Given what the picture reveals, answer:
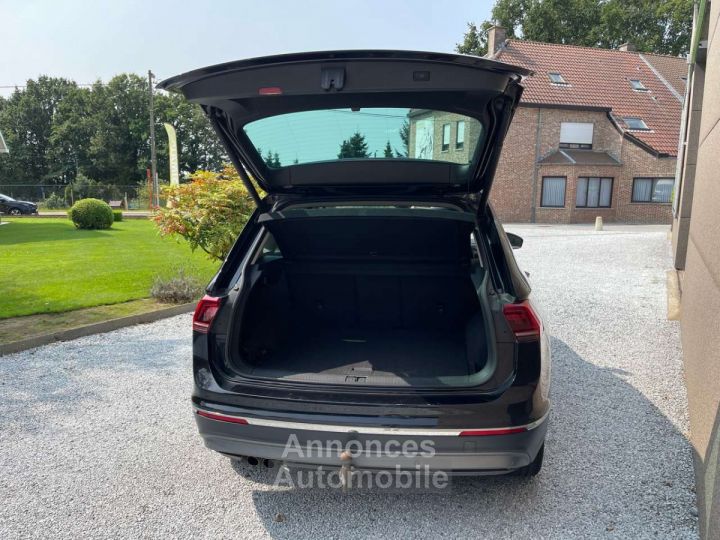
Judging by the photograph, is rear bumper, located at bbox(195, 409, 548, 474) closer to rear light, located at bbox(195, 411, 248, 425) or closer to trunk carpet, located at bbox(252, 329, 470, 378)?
rear light, located at bbox(195, 411, 248, 425)

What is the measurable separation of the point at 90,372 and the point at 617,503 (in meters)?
3.96

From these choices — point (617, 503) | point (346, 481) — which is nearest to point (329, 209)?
point (346, 481)

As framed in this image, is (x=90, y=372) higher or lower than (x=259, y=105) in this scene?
lower

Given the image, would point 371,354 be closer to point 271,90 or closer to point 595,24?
point 271,90

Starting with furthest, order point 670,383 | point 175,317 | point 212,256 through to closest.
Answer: point 212,256
point 175,317
point 670,383

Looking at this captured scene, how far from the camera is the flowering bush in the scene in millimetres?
6750

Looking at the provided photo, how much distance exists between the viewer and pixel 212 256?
7273 millimetres

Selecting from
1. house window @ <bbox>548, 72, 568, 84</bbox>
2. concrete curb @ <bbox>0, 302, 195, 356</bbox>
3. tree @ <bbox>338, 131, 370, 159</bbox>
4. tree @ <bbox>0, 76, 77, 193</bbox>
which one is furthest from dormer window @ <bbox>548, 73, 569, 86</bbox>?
tree @ <bbox>0, 76, 77, 193</bbox>

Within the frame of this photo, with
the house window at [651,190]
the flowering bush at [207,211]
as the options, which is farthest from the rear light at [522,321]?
the house window at [651,190]

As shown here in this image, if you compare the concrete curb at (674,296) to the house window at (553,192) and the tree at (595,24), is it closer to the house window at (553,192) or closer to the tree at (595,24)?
the house window at (553,192)

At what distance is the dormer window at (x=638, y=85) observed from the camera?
972 inches

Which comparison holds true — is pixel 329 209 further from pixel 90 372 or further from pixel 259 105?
pixel 90 372

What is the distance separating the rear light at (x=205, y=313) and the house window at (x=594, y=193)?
23242 millimetres

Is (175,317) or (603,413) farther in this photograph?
(175,317)
